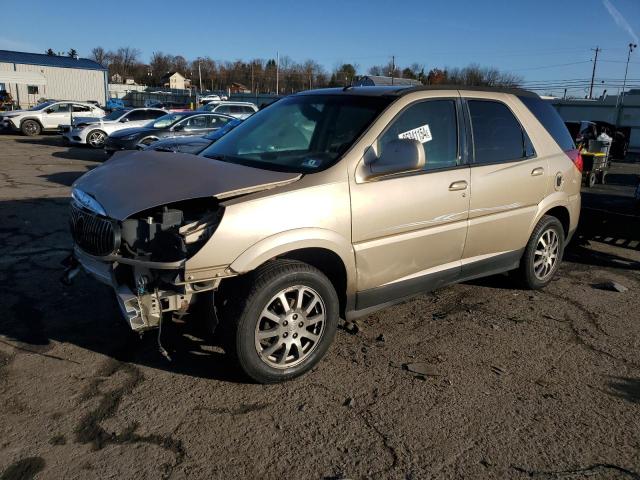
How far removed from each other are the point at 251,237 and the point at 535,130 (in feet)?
10.6

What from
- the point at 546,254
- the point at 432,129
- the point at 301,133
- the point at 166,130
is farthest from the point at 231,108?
the point at 432,129

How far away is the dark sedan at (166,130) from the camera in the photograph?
14.2 m

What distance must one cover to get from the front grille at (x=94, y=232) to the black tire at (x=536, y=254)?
3747 mm

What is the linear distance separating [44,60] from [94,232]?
52132mm

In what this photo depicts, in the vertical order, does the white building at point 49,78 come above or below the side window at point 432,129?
above

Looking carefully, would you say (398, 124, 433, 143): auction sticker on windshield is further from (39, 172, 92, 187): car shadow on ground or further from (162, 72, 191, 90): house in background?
(162, 72, 191, 90): house in background

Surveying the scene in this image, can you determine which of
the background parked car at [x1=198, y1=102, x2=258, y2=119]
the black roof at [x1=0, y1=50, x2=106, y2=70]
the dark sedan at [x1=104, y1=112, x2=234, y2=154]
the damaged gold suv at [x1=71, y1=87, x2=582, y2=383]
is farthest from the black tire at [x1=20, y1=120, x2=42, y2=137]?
the black roof at [x1=0, y1=50, x2=106, y2=70]

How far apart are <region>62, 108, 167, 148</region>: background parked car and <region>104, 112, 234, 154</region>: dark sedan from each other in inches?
170

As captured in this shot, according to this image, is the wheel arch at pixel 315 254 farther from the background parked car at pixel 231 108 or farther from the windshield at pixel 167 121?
the background parked car at pixel 231 108

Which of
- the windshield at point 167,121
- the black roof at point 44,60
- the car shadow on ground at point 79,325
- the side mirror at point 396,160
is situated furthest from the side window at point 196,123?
the black roof at point 44,60

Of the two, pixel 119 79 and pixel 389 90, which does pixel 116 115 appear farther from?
pixel 119 79

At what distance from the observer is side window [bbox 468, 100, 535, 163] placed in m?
4.37

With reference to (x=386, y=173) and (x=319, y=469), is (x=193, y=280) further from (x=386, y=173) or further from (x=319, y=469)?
(x=386, y=173)

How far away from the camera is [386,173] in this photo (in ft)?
11.7
